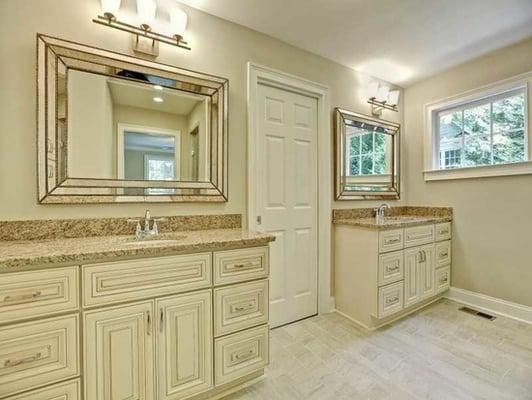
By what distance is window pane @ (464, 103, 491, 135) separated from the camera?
8.84ft

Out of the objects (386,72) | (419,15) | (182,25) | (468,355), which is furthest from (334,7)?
(468,355)

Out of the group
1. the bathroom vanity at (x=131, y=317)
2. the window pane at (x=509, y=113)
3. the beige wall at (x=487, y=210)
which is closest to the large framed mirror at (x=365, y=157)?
the beige wall at (x=487, y=210)

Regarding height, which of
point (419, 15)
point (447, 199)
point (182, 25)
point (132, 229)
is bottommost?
point (132, 229)

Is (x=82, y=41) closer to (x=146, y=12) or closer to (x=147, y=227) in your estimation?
(x=146, y=12)

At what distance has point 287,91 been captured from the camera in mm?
2383

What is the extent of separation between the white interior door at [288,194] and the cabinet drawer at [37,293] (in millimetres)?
1319

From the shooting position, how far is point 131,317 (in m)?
1.24

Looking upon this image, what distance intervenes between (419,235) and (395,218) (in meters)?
0.37

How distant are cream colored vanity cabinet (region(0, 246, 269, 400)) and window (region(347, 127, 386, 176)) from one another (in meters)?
1.66

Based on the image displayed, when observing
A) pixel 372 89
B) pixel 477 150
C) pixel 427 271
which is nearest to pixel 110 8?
pixel 372 89

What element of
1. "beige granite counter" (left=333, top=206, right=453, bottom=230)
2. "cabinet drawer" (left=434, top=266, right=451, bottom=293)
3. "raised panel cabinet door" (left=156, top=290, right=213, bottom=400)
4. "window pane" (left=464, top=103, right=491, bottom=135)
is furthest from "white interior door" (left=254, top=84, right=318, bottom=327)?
"window pane" (left=464, top=103, right=491, bottom=135)

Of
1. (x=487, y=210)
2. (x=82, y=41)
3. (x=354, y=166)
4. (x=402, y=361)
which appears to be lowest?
(x=402, y=361)

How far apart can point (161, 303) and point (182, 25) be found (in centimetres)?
170

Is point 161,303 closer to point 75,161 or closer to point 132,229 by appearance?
point 132,229
